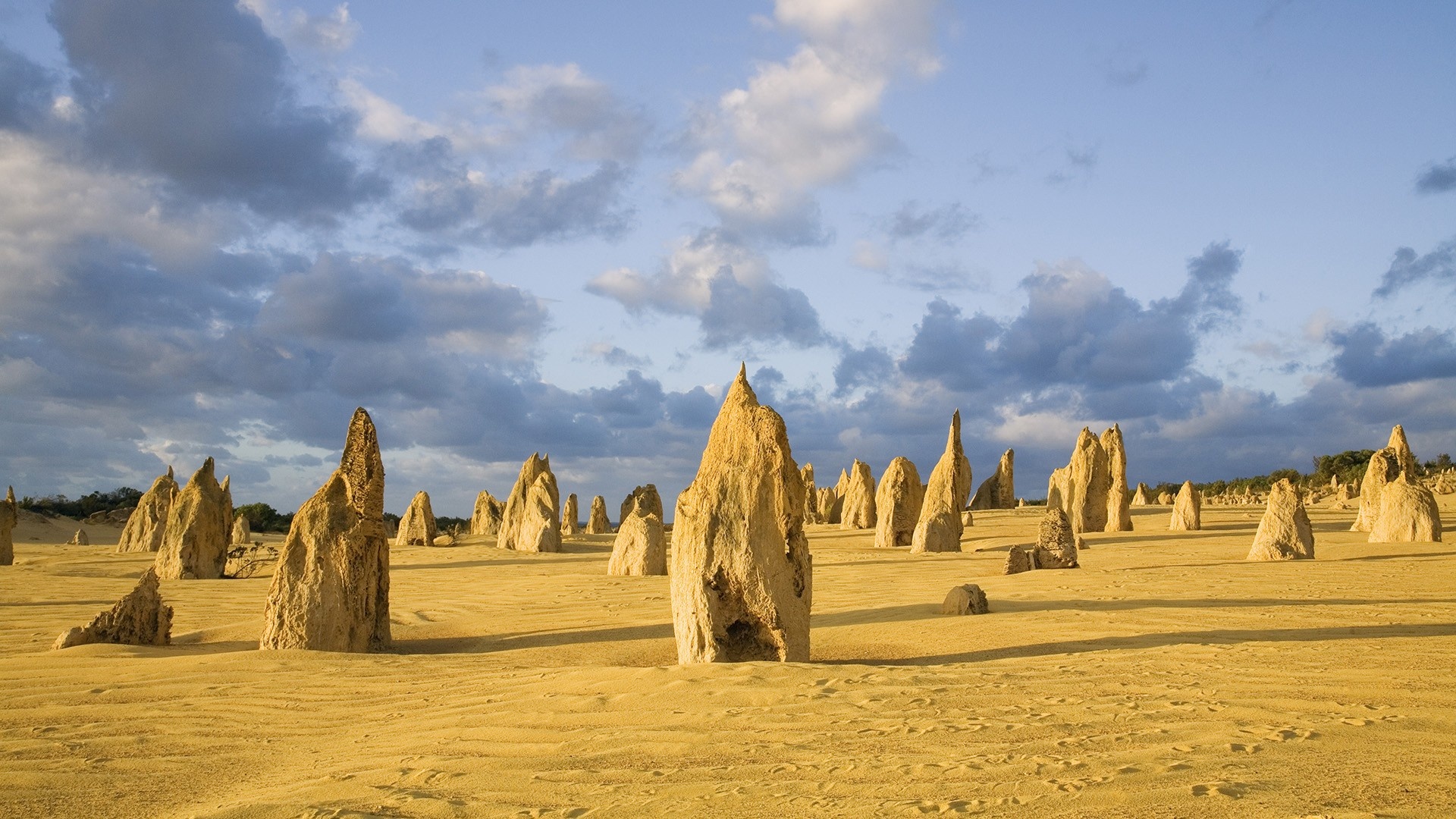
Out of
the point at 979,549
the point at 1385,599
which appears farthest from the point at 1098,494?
the point at 1385,599

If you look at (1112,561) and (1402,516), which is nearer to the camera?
(1112,561)

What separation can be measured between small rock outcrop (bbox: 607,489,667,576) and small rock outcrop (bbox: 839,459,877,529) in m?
14.5

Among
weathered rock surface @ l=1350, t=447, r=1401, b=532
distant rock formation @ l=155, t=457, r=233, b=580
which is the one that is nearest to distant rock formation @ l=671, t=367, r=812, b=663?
distant rock formation @ l=155, t=457, r=233, b=580

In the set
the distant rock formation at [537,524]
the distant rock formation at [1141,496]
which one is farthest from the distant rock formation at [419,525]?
the distant rock formation at [1141,496]

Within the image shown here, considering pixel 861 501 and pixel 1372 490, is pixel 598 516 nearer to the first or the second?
pixel 861 501

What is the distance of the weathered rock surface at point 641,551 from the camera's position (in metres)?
16.4

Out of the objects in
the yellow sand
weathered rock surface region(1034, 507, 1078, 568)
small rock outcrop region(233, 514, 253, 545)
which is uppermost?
small rock outcrop region(233, 514, 253, 545)

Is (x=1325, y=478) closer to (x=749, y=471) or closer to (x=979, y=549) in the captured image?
(x=979, y=549)

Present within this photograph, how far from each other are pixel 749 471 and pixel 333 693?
3.38 meters

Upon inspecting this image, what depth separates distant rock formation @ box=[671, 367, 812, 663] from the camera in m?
7.67

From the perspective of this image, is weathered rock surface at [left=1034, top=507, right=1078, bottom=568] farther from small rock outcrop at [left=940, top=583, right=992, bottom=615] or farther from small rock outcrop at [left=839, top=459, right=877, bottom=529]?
small rock outcrop at [left=839, top=459, right=877, bottom=529]

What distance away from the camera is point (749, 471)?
7.96 m

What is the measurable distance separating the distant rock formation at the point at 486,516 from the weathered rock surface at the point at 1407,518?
2299cm

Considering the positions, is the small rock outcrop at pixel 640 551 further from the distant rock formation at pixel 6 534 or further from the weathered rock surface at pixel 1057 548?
the distant rock formation at pixel 6 534
